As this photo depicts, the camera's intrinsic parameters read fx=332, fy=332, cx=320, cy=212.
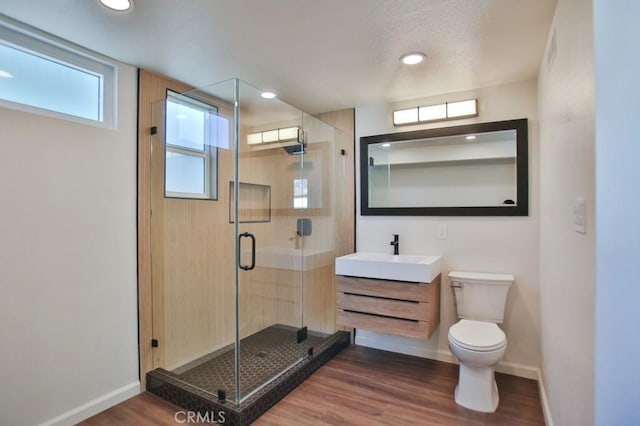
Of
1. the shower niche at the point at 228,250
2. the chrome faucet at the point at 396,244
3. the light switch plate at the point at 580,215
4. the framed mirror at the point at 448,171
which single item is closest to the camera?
the light switch plate at the point at 580,215

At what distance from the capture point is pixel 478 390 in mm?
2213

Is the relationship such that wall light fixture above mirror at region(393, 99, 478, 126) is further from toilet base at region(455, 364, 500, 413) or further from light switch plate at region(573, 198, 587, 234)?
toilet base at region(455, 364, 500, 413)

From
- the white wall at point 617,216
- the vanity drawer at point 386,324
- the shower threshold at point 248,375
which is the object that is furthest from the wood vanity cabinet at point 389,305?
the white wall at point 617,216

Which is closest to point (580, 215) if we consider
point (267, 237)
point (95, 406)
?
point (267, 237)

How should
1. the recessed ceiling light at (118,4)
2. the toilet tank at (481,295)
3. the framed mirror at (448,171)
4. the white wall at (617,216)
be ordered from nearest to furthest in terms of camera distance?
the white wall at (617,216)
the recessed ceiling light at (118,4)
the toilet tank at (481,295)
the framed mirror at (448,171)

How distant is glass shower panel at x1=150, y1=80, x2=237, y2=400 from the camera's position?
2529 mm

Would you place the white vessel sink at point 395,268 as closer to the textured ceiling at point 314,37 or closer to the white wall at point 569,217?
the white wall at point 569,217

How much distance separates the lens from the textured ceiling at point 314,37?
1.69 m

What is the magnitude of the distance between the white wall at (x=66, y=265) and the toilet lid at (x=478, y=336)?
2.28 meters

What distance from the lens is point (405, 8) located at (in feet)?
5.57

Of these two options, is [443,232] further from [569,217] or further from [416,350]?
[569,217]

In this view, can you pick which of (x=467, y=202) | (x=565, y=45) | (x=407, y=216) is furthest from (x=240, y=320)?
(x=565, y=45)

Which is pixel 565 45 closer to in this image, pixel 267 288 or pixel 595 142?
pixel 595 142

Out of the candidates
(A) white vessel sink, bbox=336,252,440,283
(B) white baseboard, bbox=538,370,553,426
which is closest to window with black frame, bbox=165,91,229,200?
(A) white vessel sink, bbox=336,252,440,283
